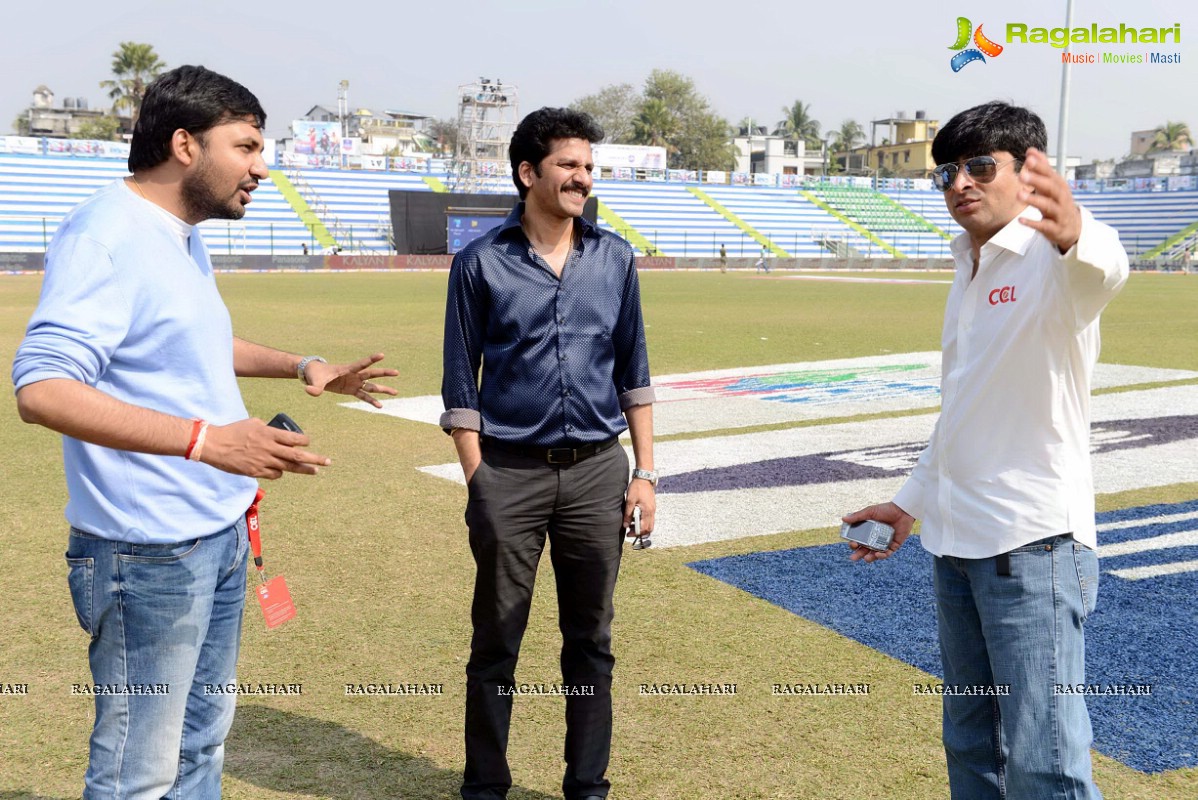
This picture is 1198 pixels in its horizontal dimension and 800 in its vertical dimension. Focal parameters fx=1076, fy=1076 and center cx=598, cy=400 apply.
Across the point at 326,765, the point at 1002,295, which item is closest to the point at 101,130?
the point at 326,765

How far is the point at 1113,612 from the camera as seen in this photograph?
5273 millimetres

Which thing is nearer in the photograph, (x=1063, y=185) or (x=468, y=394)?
(x=1063, y=185)

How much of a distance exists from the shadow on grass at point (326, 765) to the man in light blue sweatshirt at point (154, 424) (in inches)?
39.0

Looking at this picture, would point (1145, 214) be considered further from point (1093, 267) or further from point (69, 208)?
point (1093, 267)

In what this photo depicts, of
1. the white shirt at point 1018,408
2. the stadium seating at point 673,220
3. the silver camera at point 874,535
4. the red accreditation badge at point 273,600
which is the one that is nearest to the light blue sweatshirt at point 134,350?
the red accreditation badge at point 273,600

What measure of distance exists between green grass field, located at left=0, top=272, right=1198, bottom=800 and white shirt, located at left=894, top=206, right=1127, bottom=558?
141cm

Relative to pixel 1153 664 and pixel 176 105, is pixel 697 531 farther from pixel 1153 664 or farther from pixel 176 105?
pixel 176 105

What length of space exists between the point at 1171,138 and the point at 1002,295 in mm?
137259

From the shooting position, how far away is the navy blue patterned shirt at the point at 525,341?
11.8ft

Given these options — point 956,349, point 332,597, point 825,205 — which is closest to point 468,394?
point 956,349

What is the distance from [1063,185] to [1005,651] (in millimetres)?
1142

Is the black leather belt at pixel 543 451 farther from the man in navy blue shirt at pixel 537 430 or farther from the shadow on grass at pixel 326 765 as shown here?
the shadow on grass at pixel 326 765

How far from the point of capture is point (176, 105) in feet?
8.58

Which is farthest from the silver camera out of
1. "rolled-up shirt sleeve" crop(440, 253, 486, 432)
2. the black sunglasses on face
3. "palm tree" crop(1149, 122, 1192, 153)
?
"palm tree" crop(1149, 122, 1192, 153)
